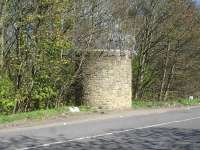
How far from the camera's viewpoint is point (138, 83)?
3975 centimetres

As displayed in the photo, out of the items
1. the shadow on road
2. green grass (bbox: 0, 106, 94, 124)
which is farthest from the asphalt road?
green grass (bbox: 0, 106, 94, 124)

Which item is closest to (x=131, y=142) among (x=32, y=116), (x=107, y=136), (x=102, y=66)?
(x=107, y=136)

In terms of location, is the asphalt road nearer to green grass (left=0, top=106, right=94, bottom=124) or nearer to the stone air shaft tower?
green grass (left=0, top=106, right=94, bottom=124)

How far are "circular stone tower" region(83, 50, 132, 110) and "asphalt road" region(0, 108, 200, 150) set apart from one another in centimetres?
609

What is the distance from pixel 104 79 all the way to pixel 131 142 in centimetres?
1260

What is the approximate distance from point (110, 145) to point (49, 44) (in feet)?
36.7

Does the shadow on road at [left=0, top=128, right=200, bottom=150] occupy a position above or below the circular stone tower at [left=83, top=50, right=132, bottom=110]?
below

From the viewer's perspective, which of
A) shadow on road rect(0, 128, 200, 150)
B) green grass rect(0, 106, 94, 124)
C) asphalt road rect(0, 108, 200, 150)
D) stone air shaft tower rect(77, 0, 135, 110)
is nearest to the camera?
shadow on road rect(0, 128, 200, 150)

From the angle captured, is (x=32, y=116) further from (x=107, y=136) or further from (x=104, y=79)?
(x=104, y=79)

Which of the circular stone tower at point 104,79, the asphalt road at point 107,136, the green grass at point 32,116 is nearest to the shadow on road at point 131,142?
the asphalt road at point 107,136

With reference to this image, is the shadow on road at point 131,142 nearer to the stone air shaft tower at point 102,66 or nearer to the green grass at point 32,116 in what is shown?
the green grass at point 32,116

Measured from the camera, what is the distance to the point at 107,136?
1505cm

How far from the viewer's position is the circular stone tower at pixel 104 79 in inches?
1027

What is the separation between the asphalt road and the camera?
1277 centimetres
